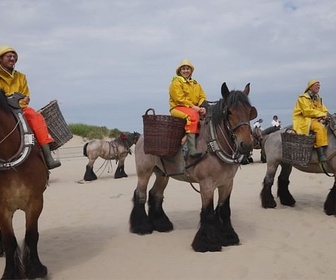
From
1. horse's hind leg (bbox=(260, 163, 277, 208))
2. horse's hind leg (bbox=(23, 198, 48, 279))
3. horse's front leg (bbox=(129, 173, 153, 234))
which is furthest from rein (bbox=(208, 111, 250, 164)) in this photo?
horse's hind leg (bbox=(260, 163, 277, 208))

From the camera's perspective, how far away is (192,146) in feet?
17.5

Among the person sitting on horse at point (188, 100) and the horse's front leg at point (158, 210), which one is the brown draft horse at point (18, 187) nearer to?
the person sitting on horse at point (188, 100)

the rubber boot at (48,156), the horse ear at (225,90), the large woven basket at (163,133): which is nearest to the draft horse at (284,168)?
the horse ear at (225,90)

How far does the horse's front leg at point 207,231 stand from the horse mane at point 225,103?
0.92 m

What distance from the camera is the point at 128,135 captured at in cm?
1457

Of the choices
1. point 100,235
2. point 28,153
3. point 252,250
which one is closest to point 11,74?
point 28,153

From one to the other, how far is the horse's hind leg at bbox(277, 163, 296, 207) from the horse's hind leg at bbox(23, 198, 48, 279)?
5088mm

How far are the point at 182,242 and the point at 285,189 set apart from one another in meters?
3.18

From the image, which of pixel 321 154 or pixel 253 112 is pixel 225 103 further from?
pixel 321 154

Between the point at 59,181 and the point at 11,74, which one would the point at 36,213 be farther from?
the point at 59,181

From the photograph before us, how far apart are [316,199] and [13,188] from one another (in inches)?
261

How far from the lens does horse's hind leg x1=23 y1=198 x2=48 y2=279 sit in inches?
169

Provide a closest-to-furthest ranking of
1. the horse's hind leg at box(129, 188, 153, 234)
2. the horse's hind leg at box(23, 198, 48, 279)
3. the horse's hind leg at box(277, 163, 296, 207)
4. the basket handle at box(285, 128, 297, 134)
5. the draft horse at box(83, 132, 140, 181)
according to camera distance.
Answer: the horse's hind leg at box(23, 198, 48, 279)
the horse's hind leg at box(129, 188, 153, 234)
the basket handle at box(285, 128, 297, 134)
the horse's hind leg at box(277, 163, 296, 207)
the draft horse at box(83, 132, 140, 181)

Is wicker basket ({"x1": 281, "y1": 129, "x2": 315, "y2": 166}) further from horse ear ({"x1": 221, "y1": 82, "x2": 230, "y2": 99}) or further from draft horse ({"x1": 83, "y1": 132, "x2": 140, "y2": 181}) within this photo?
draft horse ({"x1": 83, "y1": 132, "x2": 140, "y2": 181})
